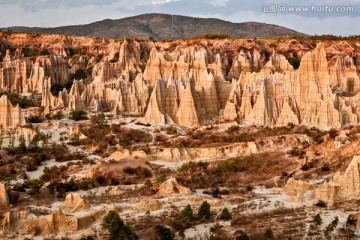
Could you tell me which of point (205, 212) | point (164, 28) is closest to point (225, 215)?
point (205, 212)

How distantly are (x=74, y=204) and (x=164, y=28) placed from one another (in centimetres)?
11995

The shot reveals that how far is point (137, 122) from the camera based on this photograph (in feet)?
146

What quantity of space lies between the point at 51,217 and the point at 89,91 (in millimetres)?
32190

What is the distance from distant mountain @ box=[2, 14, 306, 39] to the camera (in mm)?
129250

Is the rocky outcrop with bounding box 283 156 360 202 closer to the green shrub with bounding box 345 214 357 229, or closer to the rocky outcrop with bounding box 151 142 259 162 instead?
the green shrub with bounding box 345 214 357 229

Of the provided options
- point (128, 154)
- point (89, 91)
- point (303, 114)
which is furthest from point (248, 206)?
point (89, 91)

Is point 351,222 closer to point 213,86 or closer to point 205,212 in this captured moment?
point 205,212

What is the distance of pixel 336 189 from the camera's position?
82.1ft

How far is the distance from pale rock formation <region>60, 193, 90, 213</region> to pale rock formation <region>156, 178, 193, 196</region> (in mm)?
4045

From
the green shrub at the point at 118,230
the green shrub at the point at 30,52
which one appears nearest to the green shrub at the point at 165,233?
the green shrub at the point at 118,230

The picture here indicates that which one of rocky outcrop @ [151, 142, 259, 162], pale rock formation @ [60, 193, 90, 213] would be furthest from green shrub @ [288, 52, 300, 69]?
pale rock formation @ [60, 193, 90, 213]

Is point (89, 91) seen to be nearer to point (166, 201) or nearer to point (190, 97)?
point (190, 97)

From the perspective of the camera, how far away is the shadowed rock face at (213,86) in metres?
42.5

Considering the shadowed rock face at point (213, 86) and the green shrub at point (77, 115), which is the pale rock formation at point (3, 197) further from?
the green shrub at point (77, 115)
